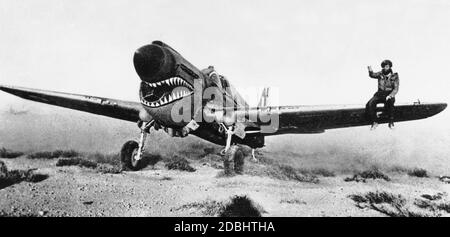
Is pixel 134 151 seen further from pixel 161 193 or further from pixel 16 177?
pixel 16 177

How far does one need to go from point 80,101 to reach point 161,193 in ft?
14.4

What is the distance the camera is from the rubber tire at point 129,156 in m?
9.08

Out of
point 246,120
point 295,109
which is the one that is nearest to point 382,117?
point 295,109

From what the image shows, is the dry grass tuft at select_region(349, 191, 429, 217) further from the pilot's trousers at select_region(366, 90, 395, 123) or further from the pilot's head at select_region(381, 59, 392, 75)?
the pilot's head at select_region(381, 59, 392, 75)

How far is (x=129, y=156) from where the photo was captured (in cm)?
925

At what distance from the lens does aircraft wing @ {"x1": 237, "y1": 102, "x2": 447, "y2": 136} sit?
741cm

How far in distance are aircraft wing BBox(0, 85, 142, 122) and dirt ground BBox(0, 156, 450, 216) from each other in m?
1.96

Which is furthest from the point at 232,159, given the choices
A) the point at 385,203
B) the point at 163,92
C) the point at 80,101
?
the point at 80,101

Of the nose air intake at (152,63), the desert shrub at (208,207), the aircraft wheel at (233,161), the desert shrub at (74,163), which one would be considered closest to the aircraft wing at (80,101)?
the desert shrub at (74,163)

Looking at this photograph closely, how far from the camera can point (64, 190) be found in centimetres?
660

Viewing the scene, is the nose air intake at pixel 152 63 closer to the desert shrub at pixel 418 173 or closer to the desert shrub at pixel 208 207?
the desert shrub at pixel 208 207

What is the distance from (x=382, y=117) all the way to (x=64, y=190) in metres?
7.65

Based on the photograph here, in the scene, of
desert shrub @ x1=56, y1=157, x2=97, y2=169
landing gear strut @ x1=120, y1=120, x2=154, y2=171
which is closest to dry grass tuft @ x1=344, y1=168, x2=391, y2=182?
landing gear strut @ x1=120, y1=120, x2=154, y2=171
